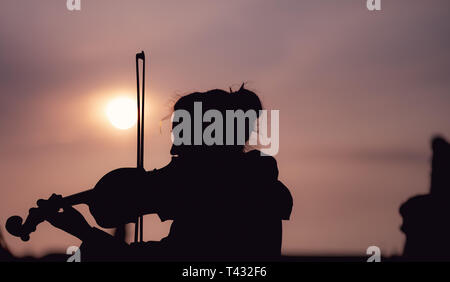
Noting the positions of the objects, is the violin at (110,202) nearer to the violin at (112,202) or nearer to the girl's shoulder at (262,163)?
the violin at (112,202)

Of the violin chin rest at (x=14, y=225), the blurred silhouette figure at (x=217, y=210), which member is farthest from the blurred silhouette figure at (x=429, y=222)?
the violin chin rest at (x=14, y=225)

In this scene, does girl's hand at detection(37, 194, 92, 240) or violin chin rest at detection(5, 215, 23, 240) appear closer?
girl's hand at detection(37, 194, 92, 240)

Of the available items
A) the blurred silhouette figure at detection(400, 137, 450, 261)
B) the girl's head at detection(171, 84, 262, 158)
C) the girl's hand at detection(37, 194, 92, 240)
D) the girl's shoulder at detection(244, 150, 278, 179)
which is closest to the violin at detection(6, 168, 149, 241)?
the girl's hand at detection(37, 194, 92, 240)

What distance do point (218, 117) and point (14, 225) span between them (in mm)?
1769

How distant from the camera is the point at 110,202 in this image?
4.17 metres

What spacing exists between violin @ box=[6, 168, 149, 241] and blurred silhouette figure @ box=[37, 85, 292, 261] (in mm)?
352

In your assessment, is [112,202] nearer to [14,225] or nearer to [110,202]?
[110,202]

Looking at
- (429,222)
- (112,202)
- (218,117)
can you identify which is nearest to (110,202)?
(112,202)

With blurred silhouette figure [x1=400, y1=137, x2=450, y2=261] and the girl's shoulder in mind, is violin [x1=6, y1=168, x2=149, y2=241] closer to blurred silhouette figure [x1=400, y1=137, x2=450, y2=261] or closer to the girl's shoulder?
the girl's shoulder

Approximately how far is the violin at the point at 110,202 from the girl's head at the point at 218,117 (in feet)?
2.29

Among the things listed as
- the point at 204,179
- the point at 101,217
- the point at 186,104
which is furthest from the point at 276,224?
the point at 101,217

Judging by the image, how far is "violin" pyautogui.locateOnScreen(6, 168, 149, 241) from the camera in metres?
4.02
